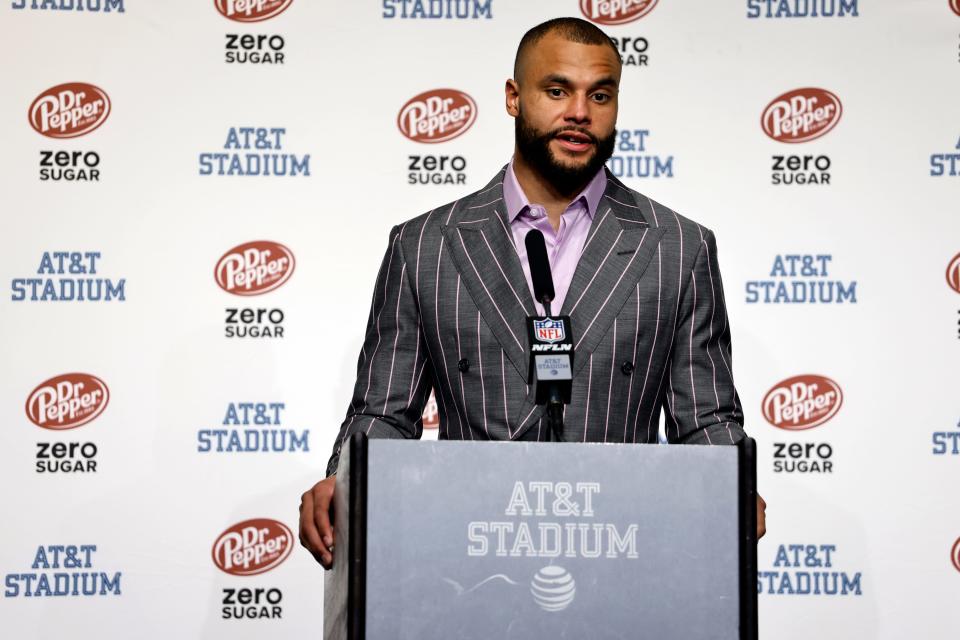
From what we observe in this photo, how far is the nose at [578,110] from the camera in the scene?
7.29 feet

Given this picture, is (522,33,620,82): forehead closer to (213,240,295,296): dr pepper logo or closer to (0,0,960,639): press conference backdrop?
(0,0,960,639): press conference backdrop

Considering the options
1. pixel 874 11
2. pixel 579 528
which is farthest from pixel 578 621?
pixel 874 11

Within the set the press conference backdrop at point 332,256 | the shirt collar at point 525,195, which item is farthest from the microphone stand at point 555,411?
the press conference backdrop at point 332,256

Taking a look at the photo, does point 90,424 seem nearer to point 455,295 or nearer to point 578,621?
point 455,295

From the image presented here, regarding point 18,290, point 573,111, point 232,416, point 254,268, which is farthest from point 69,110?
point 573,111

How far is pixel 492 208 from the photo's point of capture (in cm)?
230

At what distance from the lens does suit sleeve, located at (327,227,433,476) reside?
2.17 meters

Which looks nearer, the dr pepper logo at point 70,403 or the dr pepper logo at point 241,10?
the dr pepper logo at point 70,403

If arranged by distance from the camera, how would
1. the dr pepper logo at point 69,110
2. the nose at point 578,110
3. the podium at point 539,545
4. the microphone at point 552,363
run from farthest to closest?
the dr pepper logo at point 69,110
the nose at point 578,110
the microphone at point 552,363
the podium at point 539,545

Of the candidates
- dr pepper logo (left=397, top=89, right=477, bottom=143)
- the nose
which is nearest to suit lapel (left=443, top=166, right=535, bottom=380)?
the nose

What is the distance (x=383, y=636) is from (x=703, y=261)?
41.8 inches

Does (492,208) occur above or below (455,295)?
above

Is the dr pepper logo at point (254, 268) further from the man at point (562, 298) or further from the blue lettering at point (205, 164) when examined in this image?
the man at point (562, 298)

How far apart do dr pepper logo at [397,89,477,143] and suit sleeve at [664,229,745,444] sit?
1.57 metres
